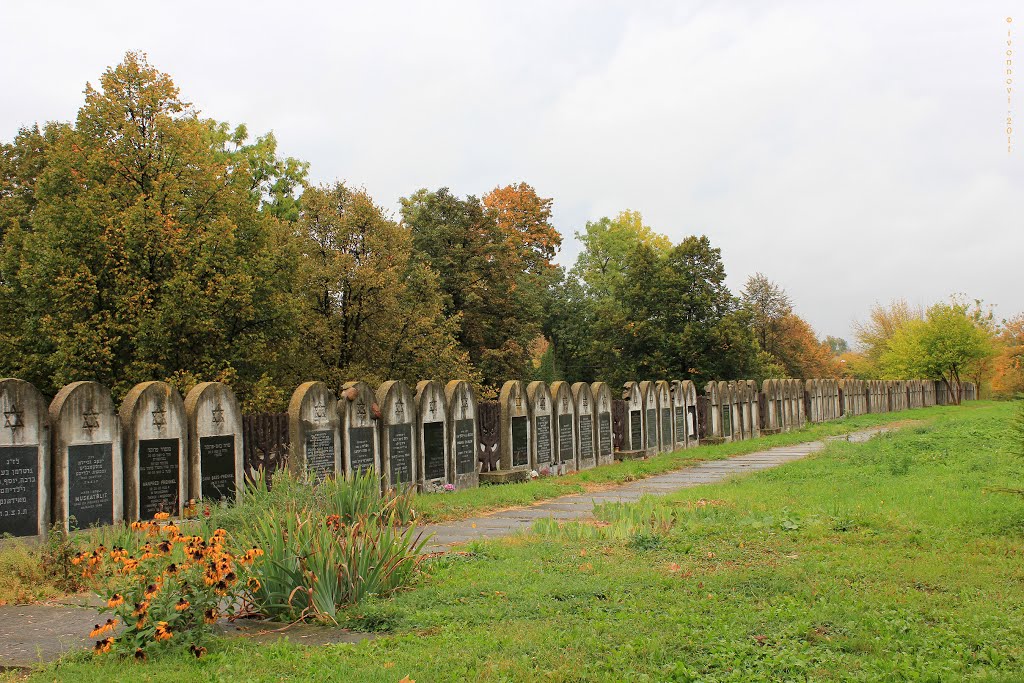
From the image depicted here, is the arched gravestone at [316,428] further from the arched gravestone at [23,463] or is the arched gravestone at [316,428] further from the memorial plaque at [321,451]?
the arched gravestone at [23,463]

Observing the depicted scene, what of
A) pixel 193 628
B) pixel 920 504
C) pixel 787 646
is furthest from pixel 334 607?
pixel 920 504

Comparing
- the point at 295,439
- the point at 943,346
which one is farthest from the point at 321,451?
the point at 943,346

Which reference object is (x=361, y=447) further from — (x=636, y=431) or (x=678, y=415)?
(x=678, y=415)

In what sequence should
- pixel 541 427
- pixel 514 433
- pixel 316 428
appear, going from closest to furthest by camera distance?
pixel 316 428 → pixel 514 433 → pixel 541 427

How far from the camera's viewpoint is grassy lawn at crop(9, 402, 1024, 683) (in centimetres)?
559

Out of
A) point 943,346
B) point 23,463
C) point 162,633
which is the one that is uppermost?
point 943,346

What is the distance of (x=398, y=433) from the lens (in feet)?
54.1

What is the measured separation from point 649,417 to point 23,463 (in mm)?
19624

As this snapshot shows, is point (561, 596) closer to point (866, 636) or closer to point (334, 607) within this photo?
point (334, 607)

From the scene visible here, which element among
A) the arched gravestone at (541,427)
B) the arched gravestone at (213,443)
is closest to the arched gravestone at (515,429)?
the arched gravestone at (541,427)

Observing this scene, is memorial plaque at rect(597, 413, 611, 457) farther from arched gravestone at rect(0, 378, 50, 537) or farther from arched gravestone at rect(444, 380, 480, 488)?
arched gravestone at rect(0, 378, 50, 537)

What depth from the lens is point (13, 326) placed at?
994 inches

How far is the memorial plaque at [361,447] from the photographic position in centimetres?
1552

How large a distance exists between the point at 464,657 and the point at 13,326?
23.7m
